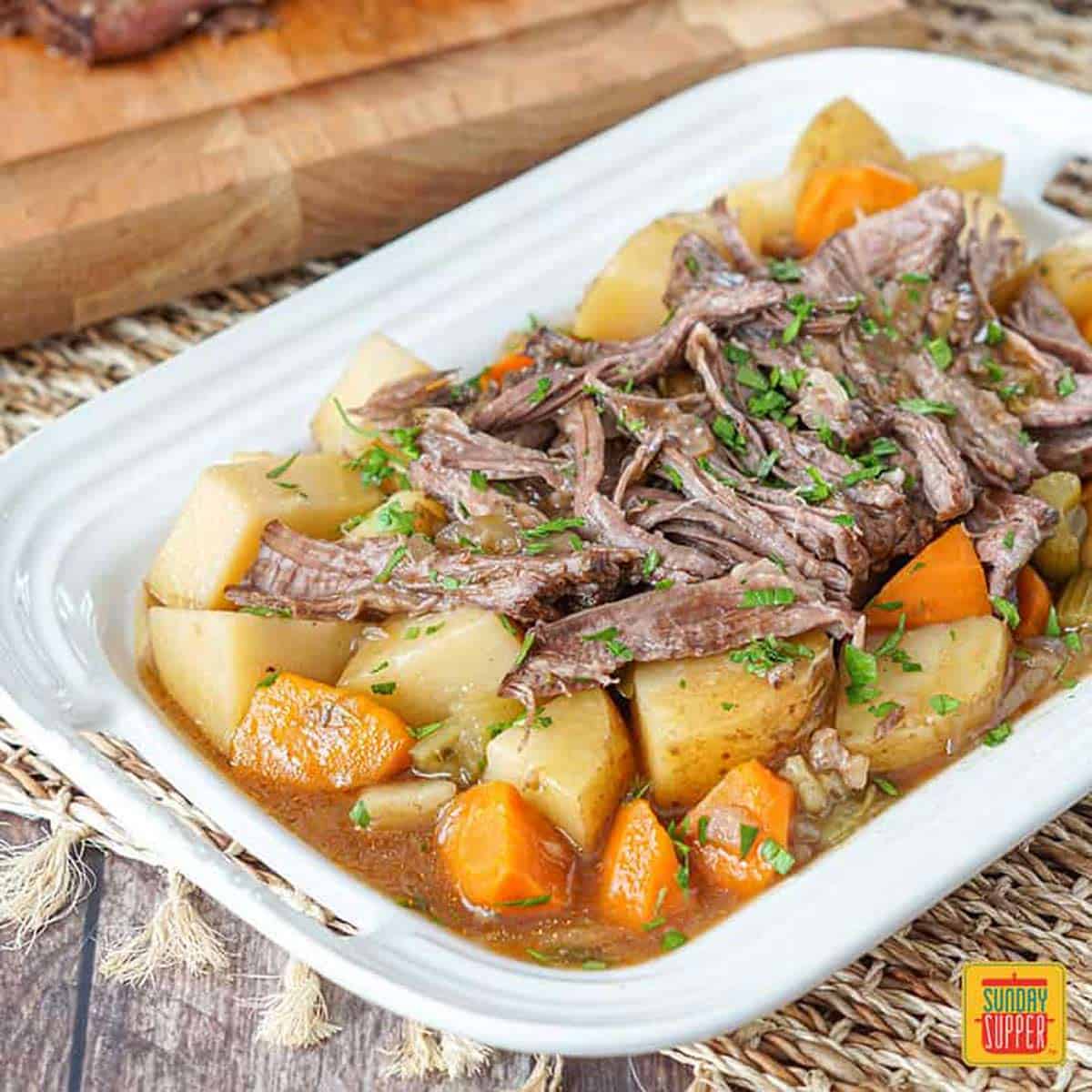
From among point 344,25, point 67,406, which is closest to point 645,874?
point 67,406

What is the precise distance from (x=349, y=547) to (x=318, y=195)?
1.56 m

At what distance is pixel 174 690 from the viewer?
10.5 ft

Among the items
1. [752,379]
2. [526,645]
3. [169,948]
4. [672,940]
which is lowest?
[169,948]

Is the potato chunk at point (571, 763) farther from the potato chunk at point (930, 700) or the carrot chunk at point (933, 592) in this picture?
the carrot chunk at point (933, 592)

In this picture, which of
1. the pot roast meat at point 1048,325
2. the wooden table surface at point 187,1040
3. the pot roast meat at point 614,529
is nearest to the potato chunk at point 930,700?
the pot roast meat at point 614,529

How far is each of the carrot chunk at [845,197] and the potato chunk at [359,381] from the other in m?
1.12

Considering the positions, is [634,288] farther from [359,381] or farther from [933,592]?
[933,592]

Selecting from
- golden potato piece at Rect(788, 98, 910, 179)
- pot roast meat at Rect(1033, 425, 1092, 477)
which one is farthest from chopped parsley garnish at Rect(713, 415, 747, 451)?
golden potato piece at Rect(788, 98, 910, 179)

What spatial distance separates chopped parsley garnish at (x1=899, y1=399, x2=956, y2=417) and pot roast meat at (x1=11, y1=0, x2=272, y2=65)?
98.3 inches

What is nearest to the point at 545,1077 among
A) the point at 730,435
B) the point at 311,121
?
the point at 730,435

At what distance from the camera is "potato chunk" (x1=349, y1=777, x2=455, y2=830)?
9.66 feet

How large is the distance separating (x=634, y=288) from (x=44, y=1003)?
2058mm

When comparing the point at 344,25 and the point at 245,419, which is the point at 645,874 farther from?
the point at 344,25

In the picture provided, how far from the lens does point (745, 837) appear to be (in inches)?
111
